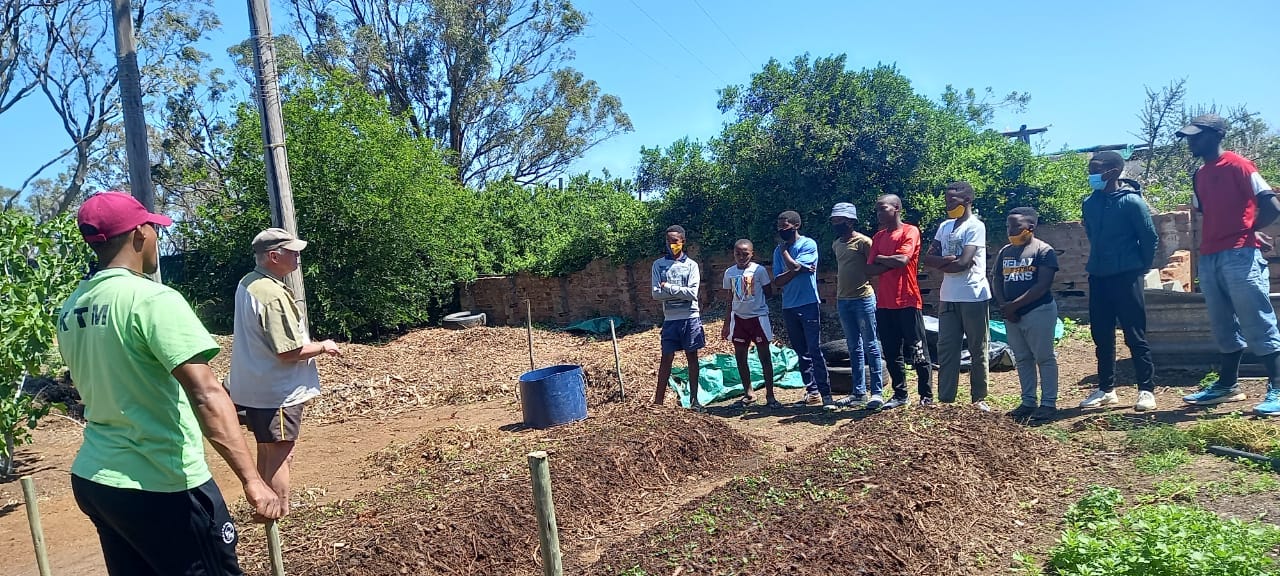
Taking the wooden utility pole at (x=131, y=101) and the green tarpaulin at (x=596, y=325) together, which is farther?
the green tarpaulin at (x=596, y=325)

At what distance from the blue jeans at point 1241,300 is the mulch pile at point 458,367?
199 inches

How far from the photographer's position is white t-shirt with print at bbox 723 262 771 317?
7402mm

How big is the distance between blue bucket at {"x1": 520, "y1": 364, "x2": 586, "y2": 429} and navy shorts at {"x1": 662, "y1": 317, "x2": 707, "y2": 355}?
863 mm

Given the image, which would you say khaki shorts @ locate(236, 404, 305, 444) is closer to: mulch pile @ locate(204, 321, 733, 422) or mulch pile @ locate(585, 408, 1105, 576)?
mulch pile @ locate(585, 408, 1105, 576)

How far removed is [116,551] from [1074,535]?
3.73 m

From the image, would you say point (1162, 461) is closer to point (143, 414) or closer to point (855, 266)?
point (855, 266)

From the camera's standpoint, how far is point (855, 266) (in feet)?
22.0

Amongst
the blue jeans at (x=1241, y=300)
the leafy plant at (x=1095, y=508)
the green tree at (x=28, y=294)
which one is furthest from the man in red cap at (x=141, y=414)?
the blue jeans at (x=1241, y=300)

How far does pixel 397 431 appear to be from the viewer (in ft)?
27.6

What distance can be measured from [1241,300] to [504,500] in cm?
516

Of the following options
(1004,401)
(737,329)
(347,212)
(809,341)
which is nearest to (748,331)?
(737,329)

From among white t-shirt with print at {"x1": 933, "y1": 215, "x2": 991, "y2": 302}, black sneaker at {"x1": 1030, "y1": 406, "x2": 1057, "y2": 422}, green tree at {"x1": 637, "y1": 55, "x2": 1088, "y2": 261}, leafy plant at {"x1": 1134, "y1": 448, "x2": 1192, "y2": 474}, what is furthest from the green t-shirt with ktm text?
green tree at {"x1": 637, "y1": 55, "x2": 1088, "y2": 261}

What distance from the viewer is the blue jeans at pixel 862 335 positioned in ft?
22.2

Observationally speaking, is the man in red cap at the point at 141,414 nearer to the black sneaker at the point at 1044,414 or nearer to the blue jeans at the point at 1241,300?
the black sneaker at the point at 1044,414
